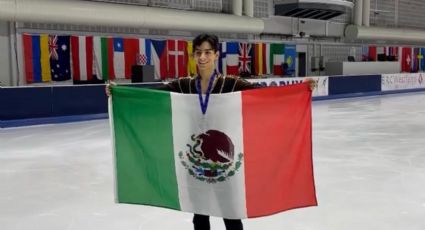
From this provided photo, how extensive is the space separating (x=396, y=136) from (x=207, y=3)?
8.97 metres

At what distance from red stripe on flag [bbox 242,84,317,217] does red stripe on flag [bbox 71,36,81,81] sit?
33.9 ft

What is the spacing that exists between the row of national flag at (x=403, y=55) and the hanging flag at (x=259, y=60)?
658cm

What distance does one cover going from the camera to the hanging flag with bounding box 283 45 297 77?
17906 mm

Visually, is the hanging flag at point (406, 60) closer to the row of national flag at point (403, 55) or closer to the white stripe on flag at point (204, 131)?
the row of national flag at point (403, 55)

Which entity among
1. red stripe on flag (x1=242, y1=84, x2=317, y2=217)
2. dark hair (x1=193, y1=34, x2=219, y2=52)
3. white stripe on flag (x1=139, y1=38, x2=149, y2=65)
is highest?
white stripe on flag (x1=139, y1=38, x2=149, y2=65)

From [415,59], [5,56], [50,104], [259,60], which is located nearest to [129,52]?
[5,56]

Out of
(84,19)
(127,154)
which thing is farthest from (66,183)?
(84,19)

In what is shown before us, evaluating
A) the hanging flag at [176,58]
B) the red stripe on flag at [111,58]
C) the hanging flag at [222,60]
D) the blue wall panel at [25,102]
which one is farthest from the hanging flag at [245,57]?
the blue wall panel at [25,102]

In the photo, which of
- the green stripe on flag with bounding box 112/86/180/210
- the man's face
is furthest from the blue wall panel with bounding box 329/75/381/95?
the man's face

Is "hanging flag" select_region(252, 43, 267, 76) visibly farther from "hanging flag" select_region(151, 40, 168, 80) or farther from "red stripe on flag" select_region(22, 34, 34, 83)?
"red stripe on flag" select_region(22, 34, 34, 83)

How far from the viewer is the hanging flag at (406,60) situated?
2392 centimetres

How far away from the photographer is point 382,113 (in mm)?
11984

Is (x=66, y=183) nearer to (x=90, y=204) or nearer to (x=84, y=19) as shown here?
(x=90, y=204)

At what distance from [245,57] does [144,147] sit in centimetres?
1385
